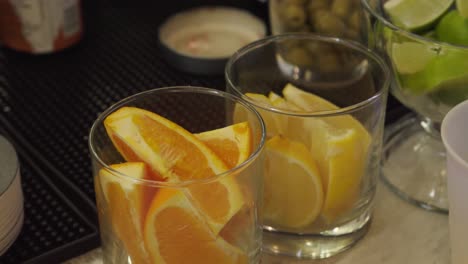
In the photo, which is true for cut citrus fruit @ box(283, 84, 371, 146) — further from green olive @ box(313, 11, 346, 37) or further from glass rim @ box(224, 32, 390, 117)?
green olive @ box(313, 11, 346, 37)

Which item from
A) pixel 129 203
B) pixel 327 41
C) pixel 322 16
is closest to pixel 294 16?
pixel 322 16

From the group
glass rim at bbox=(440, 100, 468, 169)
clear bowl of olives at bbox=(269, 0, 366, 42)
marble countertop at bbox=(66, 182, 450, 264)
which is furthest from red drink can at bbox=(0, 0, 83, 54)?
glass rim at bbox=(440, 100, 468, 169)

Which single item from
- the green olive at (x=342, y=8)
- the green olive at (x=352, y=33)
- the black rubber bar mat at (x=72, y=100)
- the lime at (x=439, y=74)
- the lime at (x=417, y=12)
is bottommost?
the black rubber bar mat at (x=72, y=100)

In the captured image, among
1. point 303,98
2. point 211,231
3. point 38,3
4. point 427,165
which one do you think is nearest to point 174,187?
point 211,231

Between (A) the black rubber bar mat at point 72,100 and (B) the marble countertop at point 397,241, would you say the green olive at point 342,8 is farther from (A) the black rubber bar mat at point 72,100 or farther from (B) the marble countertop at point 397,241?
(B) the marble countertop at point 397,241

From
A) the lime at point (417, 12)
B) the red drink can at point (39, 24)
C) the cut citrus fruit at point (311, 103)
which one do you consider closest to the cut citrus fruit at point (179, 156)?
the cut citrus fruit at point (311, 103)

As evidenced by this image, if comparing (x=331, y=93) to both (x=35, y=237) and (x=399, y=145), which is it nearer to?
(x=399, y=145)
